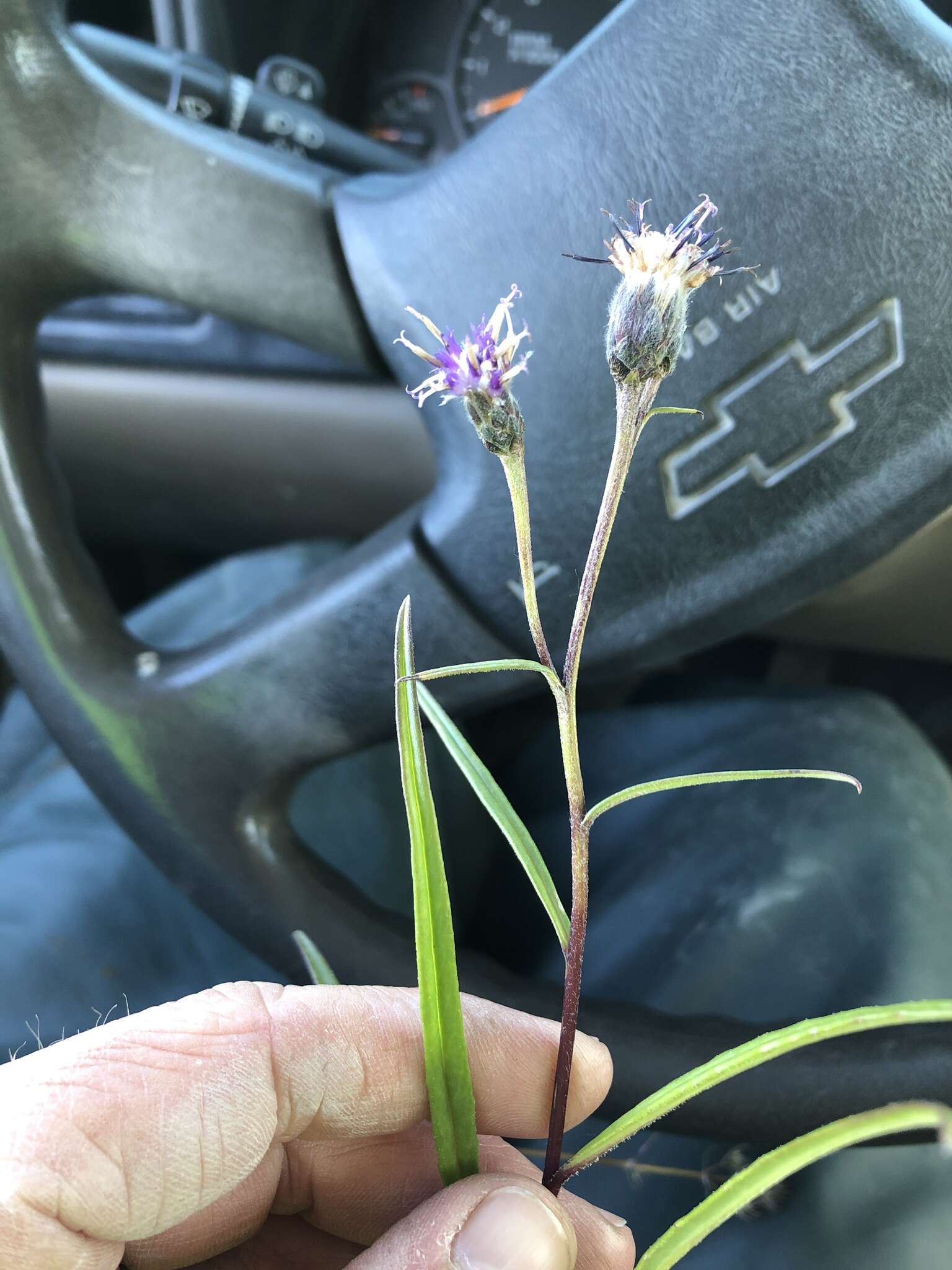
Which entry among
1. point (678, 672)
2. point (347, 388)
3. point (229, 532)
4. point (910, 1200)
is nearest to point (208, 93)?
point (347, 388)

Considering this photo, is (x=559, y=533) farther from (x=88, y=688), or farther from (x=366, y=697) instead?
(x=88, y=688)

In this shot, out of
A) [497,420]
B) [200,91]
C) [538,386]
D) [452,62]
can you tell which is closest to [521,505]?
[497,420]

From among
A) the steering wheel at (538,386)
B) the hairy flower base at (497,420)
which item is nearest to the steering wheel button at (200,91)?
the steering wheel at (538,386)

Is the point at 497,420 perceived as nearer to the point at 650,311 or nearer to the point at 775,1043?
the point at 650,311

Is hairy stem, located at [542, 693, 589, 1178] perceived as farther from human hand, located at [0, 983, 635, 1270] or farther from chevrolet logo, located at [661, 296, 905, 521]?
chevrolet logo, located at [661, 296, 905, 521]

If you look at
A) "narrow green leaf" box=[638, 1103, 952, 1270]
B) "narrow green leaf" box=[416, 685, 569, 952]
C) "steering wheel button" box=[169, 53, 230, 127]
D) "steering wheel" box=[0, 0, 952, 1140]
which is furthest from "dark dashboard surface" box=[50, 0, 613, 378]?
"narrow green leaf" box=[638, 1103, 952, 1270]

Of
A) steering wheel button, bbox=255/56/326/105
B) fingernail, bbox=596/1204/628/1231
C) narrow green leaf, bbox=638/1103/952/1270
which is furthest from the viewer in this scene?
steering wheel button, bbox=255/56/326/105

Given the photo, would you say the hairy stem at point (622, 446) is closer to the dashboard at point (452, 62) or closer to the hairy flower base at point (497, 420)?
the hairy flower base at point (497, 420)
